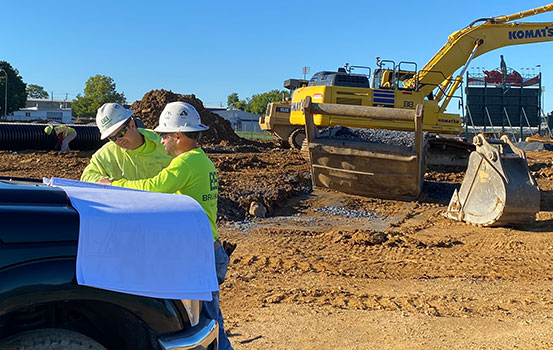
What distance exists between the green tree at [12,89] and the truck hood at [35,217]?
6876 cm

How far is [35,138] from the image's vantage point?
19.8m

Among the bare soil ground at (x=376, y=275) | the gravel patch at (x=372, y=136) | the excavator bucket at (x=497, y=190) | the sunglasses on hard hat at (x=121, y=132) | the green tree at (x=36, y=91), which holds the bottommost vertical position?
the bare soil ground at (x=376, y=275)

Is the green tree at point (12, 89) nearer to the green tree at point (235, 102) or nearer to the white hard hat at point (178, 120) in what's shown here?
the green tree at point (235, 102)

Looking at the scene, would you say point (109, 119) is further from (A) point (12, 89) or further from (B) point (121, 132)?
(A) point (12, 89)

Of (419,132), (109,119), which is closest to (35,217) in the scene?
(109,119)

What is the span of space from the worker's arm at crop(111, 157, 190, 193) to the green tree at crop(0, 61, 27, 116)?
68.2 metres

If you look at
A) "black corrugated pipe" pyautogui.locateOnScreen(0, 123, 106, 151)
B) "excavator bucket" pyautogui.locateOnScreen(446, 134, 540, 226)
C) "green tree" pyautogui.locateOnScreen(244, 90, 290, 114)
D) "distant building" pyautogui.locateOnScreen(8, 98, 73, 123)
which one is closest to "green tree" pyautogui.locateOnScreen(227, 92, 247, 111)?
"green tree" pyautogui.locateOnScreen(244, 90, 290, 114)

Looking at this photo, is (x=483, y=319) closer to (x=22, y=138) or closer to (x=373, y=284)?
(x=373, y=284)

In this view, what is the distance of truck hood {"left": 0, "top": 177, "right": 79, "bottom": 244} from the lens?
229 cm

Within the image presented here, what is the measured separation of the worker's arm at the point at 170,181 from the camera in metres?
3.32

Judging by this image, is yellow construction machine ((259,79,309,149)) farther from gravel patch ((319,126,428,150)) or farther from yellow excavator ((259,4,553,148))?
gravel patch ((319,126,428,150))

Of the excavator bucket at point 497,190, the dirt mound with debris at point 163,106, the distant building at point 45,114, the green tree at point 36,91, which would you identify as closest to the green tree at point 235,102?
the distant building at point 45,114

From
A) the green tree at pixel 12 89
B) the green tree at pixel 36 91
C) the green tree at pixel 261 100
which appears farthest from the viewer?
the green tree at pixel 36 91

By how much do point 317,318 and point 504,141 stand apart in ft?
20.1
